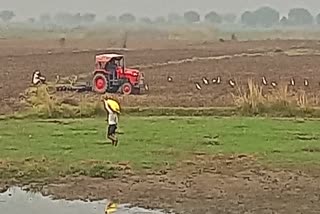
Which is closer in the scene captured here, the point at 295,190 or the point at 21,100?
the point at 295,190

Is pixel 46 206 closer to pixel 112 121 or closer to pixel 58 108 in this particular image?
pixel 112 121

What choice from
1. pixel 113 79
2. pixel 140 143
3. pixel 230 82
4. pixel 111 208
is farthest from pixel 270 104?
pixel 230 82

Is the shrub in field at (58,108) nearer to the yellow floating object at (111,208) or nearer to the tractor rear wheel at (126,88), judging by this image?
the tractor rear wheel at (126,88)

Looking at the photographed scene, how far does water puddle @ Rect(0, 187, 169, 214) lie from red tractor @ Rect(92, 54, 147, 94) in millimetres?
18599

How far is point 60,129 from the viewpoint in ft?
72.4

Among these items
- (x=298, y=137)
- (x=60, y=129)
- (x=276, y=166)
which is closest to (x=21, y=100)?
(x=60, y=129)

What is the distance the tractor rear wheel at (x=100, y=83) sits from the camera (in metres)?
33.8

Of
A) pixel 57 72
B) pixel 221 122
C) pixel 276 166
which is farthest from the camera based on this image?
pixel 57 72

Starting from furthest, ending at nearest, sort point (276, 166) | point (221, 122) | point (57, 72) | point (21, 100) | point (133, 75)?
1. point (57, 72)
2. point (133, 75)
3. point (21, 100)
4. point (221, 122)
5. point (276, 166)

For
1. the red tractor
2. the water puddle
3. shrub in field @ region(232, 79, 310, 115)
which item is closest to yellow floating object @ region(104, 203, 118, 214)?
the water puddle

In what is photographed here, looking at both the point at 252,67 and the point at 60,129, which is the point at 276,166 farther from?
the point at 252,67

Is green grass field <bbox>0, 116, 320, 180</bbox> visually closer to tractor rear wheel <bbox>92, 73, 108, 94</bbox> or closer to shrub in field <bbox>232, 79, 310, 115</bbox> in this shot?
shrub in field <bbox>232, 79, 310, 115</bbox>

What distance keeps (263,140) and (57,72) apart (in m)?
26.4

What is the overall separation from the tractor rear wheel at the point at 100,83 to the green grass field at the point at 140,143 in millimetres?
9338
